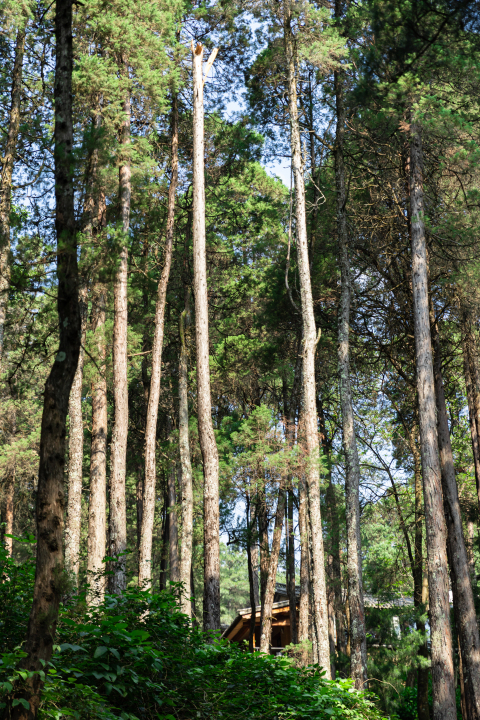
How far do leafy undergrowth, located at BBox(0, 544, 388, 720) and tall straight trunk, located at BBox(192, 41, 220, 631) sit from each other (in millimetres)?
4534

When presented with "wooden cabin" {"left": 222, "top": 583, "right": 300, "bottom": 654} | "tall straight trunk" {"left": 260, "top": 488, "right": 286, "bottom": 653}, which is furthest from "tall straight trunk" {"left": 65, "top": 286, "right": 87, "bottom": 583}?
"wooden cabin" {"left": 222, "top": 583, "right": 300, "bottom": 654}

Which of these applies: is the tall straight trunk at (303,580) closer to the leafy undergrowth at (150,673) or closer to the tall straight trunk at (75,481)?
the tall straight trunk at (75,481)

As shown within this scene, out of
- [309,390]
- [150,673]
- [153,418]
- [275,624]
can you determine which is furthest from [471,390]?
[275,624]

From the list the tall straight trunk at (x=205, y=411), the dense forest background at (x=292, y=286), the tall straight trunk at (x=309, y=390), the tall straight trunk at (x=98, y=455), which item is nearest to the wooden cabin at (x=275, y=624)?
the dense forest background at (x=292, y=286)

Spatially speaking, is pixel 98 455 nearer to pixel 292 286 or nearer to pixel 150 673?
pixel 292 286

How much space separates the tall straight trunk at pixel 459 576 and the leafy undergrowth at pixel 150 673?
8.35 m

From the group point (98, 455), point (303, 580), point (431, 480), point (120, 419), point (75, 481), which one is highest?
point (120, 419)

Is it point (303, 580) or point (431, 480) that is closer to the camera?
point (431, 480)

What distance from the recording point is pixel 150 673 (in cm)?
440

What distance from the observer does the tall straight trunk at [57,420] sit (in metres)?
3.47

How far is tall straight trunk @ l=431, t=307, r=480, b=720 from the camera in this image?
12.5 m

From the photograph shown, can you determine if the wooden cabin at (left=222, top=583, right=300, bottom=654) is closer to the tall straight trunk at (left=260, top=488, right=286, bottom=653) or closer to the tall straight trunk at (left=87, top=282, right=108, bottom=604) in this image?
the tall straight trunk at (left=260, top=488, right=286, bottom=653)

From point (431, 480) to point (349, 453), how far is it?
2.36 metres

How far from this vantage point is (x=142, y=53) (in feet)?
42.3
